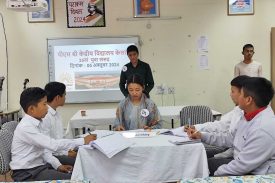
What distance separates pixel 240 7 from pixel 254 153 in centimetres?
453

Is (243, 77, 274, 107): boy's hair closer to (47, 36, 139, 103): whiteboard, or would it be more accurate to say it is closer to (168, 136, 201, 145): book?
(168, 136, 201, 145): book

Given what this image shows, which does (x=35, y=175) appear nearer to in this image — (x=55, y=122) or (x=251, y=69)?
(x=55, y=122)

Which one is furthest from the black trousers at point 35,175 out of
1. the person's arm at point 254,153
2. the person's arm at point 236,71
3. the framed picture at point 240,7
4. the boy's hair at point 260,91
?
the framed picture at point 240,7

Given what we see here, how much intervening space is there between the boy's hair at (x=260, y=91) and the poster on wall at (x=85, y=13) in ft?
13.6

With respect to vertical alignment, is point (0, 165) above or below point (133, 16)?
below

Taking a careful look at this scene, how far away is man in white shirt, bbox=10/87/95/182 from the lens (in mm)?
2270

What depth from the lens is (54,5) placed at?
5711 mm

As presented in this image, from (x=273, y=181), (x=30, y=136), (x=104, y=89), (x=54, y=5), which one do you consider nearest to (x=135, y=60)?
(x=104, y=89)

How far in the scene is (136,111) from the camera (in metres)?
3.18

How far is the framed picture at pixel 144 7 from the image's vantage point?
573cm

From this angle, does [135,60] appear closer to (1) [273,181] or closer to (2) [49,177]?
(2) [49,177]

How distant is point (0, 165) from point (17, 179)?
0.51 feet

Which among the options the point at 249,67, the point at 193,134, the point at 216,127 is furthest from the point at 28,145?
the point at 249,67

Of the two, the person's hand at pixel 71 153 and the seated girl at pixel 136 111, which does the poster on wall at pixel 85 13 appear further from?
the person's hand at pixel 71 153
